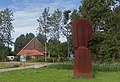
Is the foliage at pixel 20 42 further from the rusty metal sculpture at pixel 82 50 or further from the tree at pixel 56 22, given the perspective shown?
the rusty metal sculpture at pixel 82 50

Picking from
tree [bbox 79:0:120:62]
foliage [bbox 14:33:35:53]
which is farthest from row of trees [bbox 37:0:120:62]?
foliage [bbox 14:33:35:53]

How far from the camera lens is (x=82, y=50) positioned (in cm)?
1742

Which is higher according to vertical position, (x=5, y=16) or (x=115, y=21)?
(x=5, y=16)

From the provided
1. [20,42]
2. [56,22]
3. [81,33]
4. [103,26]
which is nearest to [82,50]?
[81,33]

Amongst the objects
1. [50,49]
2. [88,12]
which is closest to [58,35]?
[50,49]

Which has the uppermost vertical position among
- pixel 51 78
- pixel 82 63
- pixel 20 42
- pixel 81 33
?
pixel 20 42

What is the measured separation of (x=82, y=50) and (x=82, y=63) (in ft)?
2.70

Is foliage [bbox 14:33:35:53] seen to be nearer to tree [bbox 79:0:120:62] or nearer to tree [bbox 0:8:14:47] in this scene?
tree [bbox 0:8:14:47]

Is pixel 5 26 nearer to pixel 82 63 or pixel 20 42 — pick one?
pixel 20 42

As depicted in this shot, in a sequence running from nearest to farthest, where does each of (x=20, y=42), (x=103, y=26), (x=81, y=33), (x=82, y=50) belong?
(x=82, y=50), (x=81, y=33), (x=103, y=26), (x=20, y=42)

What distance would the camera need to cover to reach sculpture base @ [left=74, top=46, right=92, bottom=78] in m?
17.3

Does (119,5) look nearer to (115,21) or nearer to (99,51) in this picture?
(115,21)

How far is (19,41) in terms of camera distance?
106 metres

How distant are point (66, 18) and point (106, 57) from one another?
28.1 m
